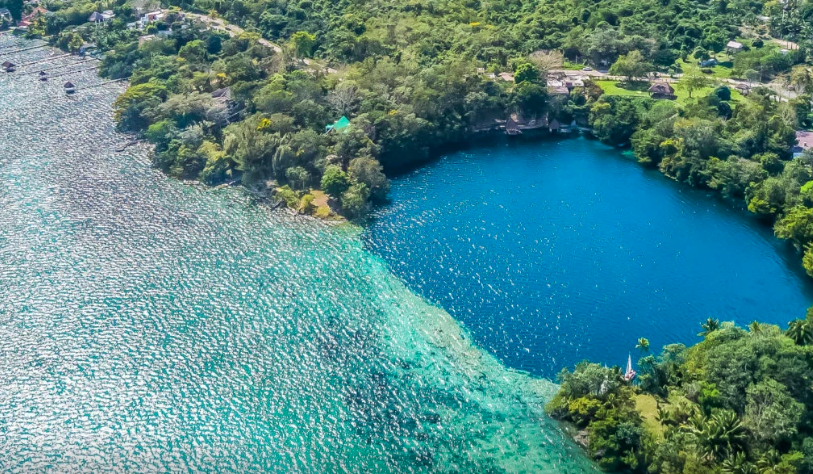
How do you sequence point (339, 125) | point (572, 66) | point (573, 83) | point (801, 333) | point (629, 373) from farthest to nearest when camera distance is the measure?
point (572, 66)
point (573, 83)
point (339, 125)
point (629, 373)
point (801, 333)

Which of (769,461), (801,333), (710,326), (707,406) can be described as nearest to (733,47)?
(710,326)

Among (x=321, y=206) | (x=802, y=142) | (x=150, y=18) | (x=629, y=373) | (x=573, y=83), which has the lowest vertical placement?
(x=150, y=18)

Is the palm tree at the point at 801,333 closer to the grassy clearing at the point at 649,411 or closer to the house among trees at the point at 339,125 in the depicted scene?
the grassy clearing at the point at 649,411

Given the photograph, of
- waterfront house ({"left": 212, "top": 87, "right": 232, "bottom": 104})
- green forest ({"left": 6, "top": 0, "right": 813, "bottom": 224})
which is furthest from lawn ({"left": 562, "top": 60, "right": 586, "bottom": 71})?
waterfront house ({"left": 212, "top": 87, "right": 232, "bottom": 104})

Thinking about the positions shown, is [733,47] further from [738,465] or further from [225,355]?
[225,355]

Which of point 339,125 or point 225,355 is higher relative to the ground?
point 339,125

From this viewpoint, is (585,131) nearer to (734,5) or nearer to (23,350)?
(734,5)
